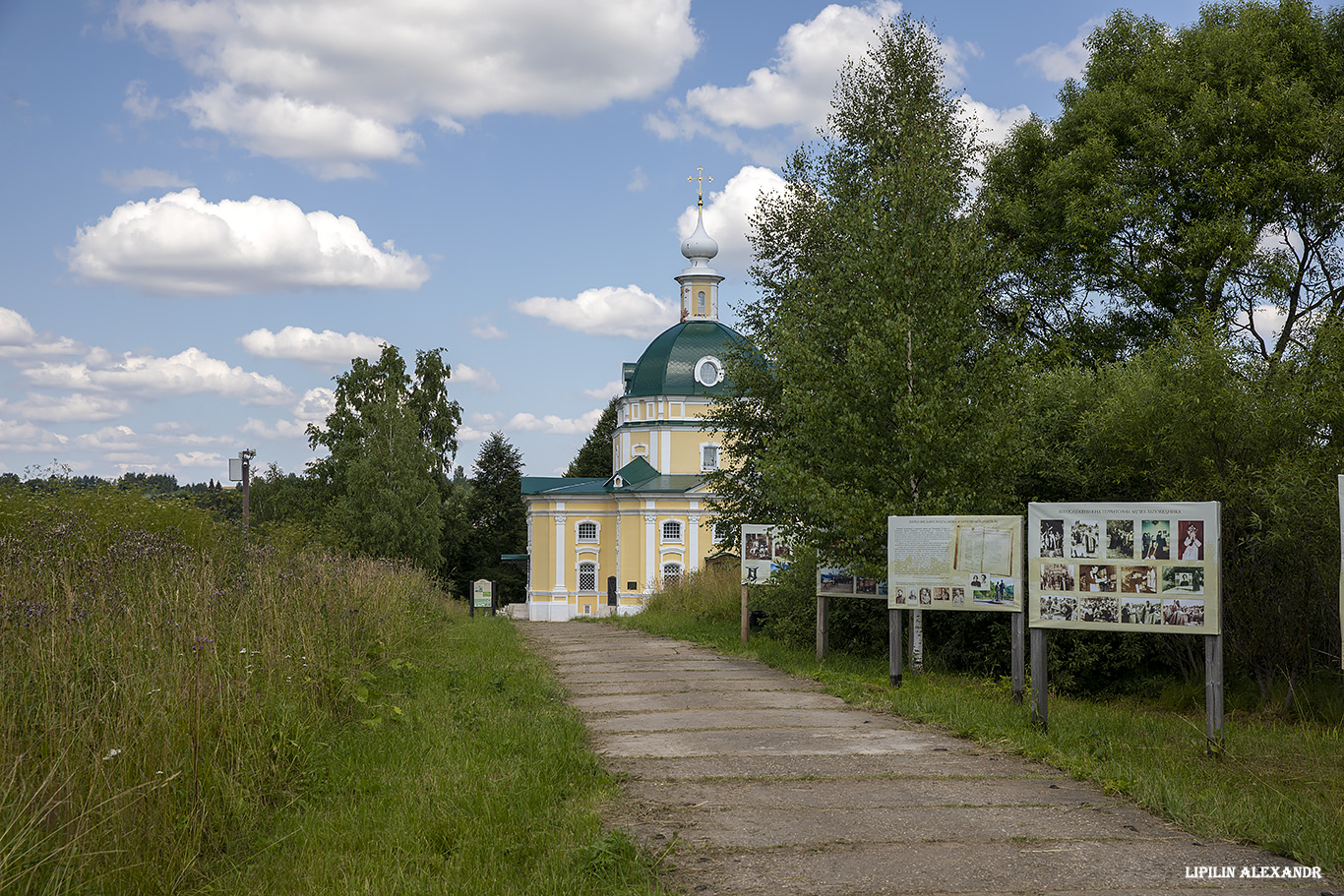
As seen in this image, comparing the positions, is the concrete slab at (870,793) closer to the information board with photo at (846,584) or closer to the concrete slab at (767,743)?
the concrete slab at (767,743)

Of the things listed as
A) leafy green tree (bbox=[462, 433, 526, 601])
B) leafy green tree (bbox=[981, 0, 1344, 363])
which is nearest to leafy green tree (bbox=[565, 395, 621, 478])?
leafy green tree (bbox=[462, 433, 526, 601])

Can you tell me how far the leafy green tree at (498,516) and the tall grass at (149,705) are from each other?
61729 millimetres

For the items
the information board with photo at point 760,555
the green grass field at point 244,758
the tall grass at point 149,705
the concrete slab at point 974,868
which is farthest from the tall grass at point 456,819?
the information board with photo at point 760,555

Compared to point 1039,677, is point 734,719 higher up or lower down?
lower down

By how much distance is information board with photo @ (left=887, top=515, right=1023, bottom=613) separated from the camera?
9.60 meters

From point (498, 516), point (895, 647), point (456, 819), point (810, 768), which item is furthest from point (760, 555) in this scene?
point (498, 516)

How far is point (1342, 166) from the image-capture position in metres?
21.6

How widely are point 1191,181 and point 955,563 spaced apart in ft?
54.3

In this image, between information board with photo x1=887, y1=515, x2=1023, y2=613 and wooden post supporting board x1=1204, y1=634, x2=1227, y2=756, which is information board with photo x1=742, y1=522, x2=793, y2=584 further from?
wooden post supporting board x1=1204, y1=634, x2=1227, y2=756

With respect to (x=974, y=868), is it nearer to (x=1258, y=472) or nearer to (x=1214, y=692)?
(x=1214, y=692)

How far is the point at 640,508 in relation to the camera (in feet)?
194

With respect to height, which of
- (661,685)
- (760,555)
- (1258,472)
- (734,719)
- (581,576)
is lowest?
(581,576)

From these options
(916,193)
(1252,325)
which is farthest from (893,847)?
(1252,325)

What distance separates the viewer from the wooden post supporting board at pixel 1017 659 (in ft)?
30.6
